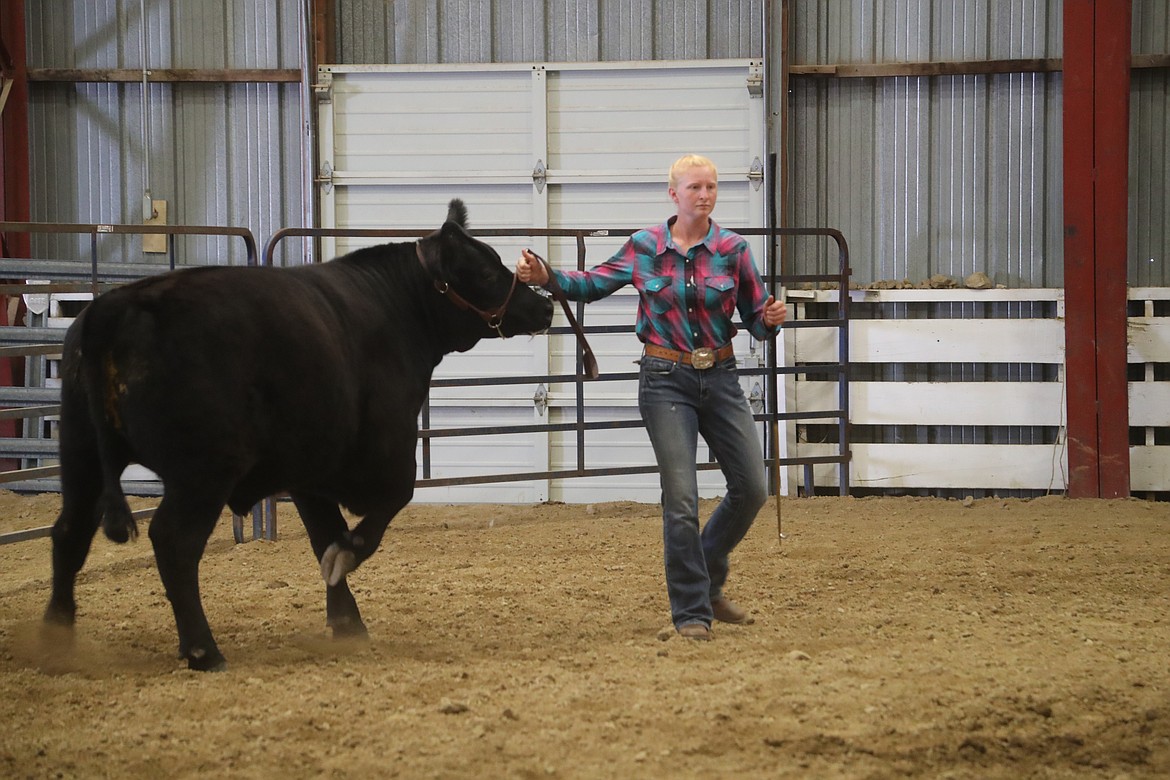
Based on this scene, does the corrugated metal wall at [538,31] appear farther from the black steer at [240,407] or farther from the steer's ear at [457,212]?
the black steer at [240,407]

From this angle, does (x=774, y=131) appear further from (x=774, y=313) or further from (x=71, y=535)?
(x=71, y=535)

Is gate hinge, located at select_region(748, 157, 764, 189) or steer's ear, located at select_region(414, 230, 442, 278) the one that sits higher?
gate hinge, located at select_region(748, 157, 764, 189)

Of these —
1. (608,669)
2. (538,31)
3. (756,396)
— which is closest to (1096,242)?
(756,396)

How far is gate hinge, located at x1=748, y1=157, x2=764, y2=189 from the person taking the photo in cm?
934

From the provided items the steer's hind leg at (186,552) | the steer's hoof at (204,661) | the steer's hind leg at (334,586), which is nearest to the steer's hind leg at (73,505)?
the steer's hind leg at (186,552)

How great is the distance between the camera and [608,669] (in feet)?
12.4

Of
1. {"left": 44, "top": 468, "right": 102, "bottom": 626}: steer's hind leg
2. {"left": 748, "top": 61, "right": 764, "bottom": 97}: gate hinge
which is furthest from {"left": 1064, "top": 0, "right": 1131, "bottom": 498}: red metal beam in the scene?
{"left": 44, "top": 468, "right": 102, "bottom": 626}: steer's hind leg

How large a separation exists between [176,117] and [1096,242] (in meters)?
7.54

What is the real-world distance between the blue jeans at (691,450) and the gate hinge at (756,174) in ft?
17.7

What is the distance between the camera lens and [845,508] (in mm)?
8289

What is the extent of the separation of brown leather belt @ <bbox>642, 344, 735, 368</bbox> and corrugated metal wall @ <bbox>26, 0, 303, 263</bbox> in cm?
627

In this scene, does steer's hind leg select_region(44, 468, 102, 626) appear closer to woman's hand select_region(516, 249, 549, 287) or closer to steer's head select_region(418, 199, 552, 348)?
steer's head select_region(418, 199, 552, 348)

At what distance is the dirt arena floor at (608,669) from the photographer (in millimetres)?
2906

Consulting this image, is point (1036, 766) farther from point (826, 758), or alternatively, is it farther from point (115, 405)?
point (115, 405)
